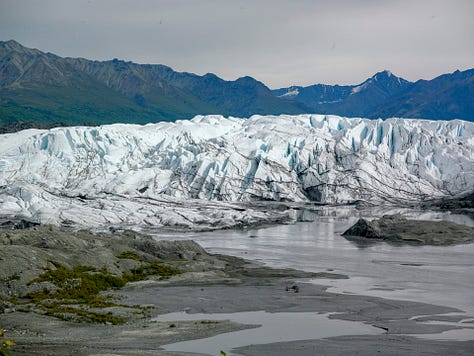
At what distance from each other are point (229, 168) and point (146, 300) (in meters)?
123

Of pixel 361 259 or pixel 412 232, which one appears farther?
pixel 412 232

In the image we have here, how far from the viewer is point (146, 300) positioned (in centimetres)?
4975

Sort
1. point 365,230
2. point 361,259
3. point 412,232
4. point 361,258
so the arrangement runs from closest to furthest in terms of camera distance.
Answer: point 361,259
point 361,258
point 412,232
point 365,230

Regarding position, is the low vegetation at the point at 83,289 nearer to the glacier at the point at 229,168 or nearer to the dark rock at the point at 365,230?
the dark rock at the point at 365,230

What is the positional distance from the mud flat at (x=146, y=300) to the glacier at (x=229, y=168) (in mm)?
64809

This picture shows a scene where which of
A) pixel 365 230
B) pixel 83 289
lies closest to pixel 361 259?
pixel 365 230

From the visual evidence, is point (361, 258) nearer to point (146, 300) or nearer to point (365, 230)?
point (365, 230)

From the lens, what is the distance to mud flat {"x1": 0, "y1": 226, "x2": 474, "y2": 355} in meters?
34.4

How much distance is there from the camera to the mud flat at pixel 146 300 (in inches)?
1356

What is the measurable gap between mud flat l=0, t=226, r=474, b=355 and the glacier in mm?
64809

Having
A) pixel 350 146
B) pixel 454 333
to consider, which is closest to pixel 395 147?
pixel 350 146

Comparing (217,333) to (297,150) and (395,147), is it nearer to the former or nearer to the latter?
(297,150)

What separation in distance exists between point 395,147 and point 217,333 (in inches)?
6664

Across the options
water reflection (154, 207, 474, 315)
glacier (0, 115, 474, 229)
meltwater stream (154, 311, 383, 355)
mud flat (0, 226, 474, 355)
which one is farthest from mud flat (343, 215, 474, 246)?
meltwater stream (154, 311, 383, 355)
